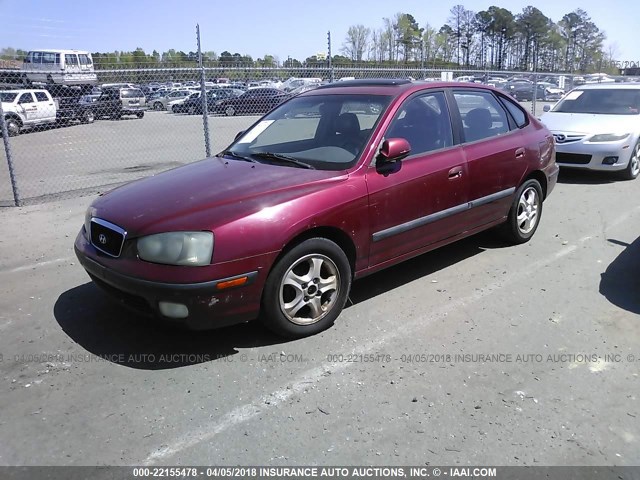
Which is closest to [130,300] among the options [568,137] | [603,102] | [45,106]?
[568,137]

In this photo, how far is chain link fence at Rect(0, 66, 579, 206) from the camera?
30.7ft

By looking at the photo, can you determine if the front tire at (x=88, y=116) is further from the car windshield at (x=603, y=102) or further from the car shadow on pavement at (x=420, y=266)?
the car shadow on pavement at (x=420, y=266)

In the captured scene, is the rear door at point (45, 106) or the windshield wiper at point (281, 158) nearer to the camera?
the windshield wiper at point (281, 158)

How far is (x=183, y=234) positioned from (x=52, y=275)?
243cm

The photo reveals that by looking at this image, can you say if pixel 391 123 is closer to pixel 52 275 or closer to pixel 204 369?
pixel 204 369

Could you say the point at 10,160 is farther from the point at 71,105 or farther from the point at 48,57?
the point at 48,57

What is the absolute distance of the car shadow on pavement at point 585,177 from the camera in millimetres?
8883

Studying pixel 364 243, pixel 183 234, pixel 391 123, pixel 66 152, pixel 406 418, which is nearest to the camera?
pixel 406 418

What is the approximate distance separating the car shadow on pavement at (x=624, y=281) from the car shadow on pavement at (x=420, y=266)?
1.07 meters

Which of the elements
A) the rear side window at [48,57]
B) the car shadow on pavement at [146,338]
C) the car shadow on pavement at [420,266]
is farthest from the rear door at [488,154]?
the rear side window at [48,57]

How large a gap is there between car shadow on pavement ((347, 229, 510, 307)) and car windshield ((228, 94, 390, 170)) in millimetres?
1190

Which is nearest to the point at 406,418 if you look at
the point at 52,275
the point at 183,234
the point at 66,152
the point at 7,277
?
the point at 183,234

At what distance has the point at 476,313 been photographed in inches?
162

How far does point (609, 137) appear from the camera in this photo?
8492mm
